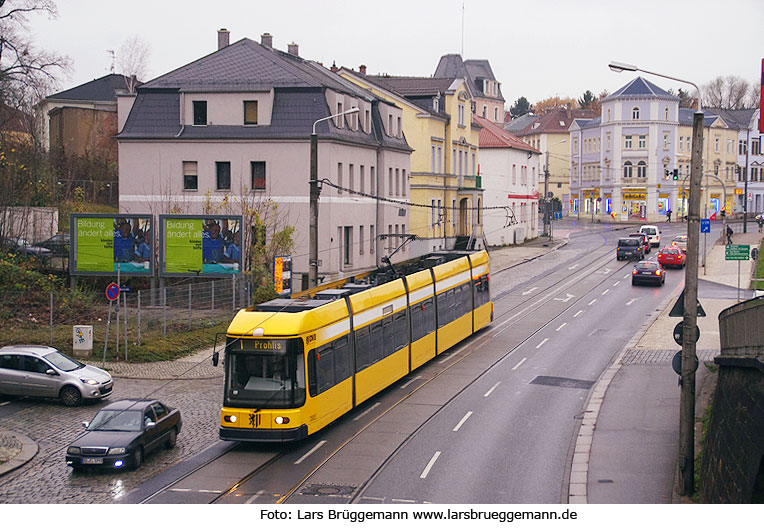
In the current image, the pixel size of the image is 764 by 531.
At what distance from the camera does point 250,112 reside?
45156 mm

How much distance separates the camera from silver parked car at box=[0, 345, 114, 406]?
24250 millimetres

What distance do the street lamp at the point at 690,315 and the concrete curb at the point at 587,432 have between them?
6.13 ft

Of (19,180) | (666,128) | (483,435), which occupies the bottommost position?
(483,435)

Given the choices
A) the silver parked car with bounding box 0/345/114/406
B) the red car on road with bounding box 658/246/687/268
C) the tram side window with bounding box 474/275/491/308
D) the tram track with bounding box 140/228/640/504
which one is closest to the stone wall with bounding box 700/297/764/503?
the tram track with bounding box 140/228/640/504

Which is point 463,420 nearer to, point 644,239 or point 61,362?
point 61,362

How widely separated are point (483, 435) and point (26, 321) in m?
19.7

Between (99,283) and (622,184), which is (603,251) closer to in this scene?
(622,184)

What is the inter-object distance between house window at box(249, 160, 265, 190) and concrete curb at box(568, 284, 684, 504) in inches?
792

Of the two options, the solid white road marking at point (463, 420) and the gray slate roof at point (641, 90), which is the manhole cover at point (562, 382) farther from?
the gray slate roof at point (641, 90)

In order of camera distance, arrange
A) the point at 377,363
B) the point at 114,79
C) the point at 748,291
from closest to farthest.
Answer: the point at 377,363 → the point at 748,291 → the point at 114,79

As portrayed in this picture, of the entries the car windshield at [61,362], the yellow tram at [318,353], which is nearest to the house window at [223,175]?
the yellow tram at [318,353]

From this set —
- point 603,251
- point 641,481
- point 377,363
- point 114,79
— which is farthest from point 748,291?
point 114,79

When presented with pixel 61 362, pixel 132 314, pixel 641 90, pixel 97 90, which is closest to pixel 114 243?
pixel 132 314

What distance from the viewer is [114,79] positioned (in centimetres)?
8206
